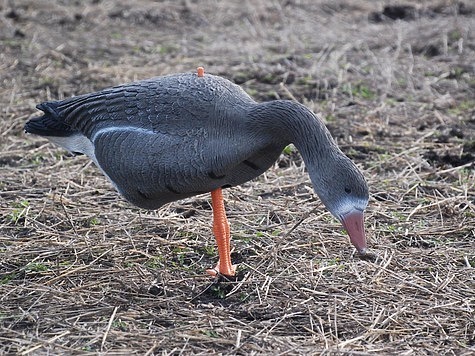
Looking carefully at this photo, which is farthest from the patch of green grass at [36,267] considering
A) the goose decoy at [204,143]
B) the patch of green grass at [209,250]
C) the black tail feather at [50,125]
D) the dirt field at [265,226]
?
the patch of green grass at [209,250]

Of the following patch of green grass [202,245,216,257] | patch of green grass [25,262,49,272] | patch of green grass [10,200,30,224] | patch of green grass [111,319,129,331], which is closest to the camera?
patch of green grass [111,319,129,331]

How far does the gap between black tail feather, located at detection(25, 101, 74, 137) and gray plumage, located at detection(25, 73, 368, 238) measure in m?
0.30

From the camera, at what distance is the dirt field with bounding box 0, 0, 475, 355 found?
4.68 metres

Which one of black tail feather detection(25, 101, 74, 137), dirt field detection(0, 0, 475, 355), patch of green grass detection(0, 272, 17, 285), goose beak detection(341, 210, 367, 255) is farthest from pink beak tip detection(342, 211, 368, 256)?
patch of green grass detection(0, 272, 17, 285)

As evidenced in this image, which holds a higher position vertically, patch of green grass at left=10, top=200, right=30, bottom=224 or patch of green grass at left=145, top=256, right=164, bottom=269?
patch of green grass at left=145, top=256, right=164, bottom=269

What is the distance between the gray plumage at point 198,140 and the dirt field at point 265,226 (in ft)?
1.92

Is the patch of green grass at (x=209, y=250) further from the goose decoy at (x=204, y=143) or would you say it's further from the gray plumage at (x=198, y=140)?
the gray plumage at (x=198, y=140)

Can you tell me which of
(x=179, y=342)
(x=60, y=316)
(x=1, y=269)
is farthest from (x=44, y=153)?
(x=179, y=342)

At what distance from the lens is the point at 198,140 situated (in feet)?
15.6

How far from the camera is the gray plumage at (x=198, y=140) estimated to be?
4562 millimetres

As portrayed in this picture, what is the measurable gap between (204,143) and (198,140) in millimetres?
40

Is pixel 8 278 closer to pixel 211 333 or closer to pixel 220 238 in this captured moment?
pixel 220 238

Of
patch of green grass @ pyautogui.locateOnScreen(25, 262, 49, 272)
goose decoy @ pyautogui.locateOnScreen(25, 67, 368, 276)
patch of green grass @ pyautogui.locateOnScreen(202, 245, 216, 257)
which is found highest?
goose decoy @ pyautogui.locateOnScreen(25, 67, 368, 276)

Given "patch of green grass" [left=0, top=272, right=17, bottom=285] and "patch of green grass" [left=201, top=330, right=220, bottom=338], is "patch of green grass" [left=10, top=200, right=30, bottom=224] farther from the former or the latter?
"patch of green grass" [left=201, top=330, right=220, bottom=338]
